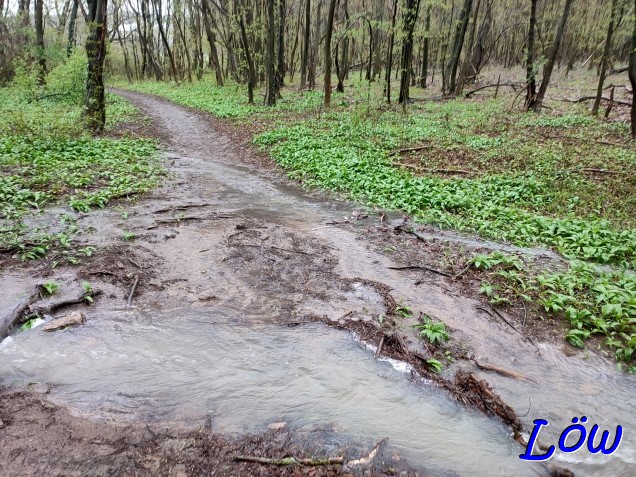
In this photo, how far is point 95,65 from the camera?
462 inches

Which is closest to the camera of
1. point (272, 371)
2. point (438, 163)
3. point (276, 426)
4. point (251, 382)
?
point (276, 426)

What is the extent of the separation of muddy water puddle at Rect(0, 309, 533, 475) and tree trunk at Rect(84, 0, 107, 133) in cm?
1010

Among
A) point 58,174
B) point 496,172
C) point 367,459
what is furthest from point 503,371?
point 58,174

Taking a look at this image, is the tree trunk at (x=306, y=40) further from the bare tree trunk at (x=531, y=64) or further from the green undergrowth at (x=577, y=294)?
the green undergrowth at (x=577, y=294)

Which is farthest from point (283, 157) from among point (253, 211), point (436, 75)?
point (436, 75)

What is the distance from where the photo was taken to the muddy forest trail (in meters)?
3.01

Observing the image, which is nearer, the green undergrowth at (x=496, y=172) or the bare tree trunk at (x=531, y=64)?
the green undergrowth at (x=496, y=172)

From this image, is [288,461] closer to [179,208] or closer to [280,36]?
[179,208]

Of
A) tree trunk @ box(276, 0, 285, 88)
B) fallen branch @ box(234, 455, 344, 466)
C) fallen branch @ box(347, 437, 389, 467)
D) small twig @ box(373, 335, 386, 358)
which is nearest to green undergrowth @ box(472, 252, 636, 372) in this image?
small twig @ box(373, 335, 386, 358)

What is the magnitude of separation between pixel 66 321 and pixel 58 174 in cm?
523

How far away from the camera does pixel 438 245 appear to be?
21.7ft

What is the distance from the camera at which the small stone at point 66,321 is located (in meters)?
4.17

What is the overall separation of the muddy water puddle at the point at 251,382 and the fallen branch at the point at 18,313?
0.50 ft

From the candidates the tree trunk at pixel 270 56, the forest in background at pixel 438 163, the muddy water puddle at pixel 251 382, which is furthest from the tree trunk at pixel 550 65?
the muddy water puddle at pixel 251 382
